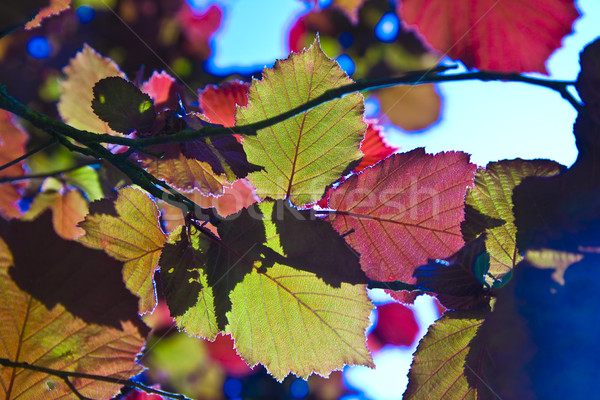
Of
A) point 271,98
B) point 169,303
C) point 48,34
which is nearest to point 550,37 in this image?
point 271,98

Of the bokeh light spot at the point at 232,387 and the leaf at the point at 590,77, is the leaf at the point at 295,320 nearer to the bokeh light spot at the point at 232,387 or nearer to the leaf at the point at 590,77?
the leaf at the point at 590,77

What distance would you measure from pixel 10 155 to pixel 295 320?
2.30 feet

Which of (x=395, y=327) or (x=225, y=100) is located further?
(x=395, y=327)

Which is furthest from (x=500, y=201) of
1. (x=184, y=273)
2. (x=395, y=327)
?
(x=395, y=327)

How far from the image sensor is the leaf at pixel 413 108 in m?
1.96

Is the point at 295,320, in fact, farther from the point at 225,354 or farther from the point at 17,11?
the point at 225,354

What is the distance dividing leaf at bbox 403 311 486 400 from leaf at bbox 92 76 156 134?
0.33m

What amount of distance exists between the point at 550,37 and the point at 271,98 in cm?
32

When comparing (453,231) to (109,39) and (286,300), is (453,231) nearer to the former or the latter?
(286,300)

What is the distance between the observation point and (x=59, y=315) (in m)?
0.34

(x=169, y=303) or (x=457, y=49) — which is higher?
(x=457, y=49)

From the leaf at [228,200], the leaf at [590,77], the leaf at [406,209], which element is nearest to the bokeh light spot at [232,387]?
the leaf at [228,200]

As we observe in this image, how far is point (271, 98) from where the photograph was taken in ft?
1.22

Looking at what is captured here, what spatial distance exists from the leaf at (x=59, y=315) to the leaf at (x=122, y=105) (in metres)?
0.11
